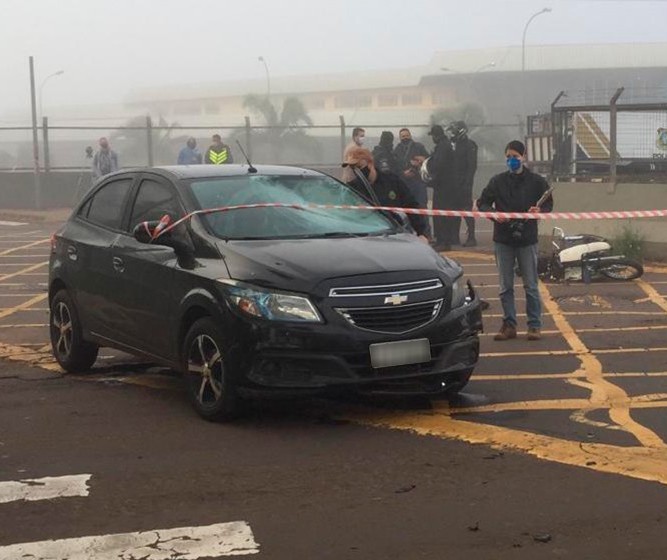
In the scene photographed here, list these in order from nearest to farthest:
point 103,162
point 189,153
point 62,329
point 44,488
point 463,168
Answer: point 44,488, point 62,329, point 463,168, point 103,162, point 189,153

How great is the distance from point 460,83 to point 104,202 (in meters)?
66.2

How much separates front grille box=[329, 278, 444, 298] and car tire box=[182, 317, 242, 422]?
2.51 ft

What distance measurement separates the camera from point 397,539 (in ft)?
15.3

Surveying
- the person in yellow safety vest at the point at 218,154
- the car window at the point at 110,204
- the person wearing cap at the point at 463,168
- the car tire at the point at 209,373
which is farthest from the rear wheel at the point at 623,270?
the person in yellow safety vest at the point at 218,154

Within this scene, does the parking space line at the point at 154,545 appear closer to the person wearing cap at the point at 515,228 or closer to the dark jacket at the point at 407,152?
the person wearing cap at the point at 515,228

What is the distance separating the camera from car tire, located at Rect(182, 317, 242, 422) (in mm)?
6641

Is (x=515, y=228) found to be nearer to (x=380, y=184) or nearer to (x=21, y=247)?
(x=380, y=184)

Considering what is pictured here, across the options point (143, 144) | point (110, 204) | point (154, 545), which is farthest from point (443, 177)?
point (143, 144)

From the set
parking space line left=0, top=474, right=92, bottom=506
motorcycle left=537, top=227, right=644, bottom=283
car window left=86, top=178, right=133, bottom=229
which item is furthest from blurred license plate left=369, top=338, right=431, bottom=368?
motorcycle left=537, top=227, right=644, bottom=283

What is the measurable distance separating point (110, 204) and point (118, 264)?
2.51 ft

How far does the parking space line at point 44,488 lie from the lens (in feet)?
17.7

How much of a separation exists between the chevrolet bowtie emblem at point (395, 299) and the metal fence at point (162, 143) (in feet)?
72.4

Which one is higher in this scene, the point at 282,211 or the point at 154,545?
the point at 282,211

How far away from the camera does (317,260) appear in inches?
265
